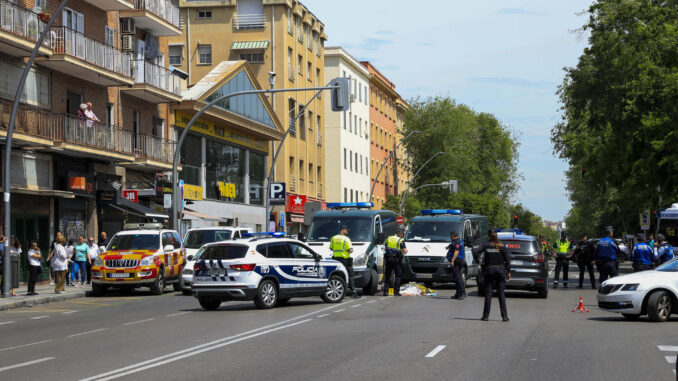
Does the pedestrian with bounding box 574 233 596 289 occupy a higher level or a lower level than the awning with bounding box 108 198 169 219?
lower

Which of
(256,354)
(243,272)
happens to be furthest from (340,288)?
(256,354)

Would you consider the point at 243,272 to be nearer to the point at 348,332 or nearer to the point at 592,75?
the point at 348,332

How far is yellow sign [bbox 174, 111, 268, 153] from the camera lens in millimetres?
44713

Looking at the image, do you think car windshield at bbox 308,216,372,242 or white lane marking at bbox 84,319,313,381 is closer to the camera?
white lane marking at bbox 84,319,313,381

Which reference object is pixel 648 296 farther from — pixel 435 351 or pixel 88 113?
pixel 88 113

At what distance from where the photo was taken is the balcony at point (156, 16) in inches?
1512

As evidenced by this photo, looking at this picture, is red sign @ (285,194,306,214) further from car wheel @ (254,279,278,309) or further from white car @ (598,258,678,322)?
white car @ (598,258,678,322)

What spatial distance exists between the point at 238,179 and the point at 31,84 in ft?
70.5

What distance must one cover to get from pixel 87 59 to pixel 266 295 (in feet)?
52.4

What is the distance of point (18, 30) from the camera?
2900 centimetres

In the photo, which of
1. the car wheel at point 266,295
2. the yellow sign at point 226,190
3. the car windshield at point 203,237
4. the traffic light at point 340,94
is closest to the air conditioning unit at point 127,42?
the car windshield at point 203,237

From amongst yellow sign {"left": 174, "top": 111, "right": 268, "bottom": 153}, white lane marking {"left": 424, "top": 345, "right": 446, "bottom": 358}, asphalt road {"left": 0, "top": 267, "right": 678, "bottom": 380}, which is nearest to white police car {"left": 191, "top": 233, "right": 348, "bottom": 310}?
asphalt road {"left": 0, "top": 267, "right": 678, "bottom": 380}

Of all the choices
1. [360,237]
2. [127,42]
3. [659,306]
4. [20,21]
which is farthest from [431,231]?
[127,42]

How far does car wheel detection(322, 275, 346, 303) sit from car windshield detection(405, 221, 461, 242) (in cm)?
723
